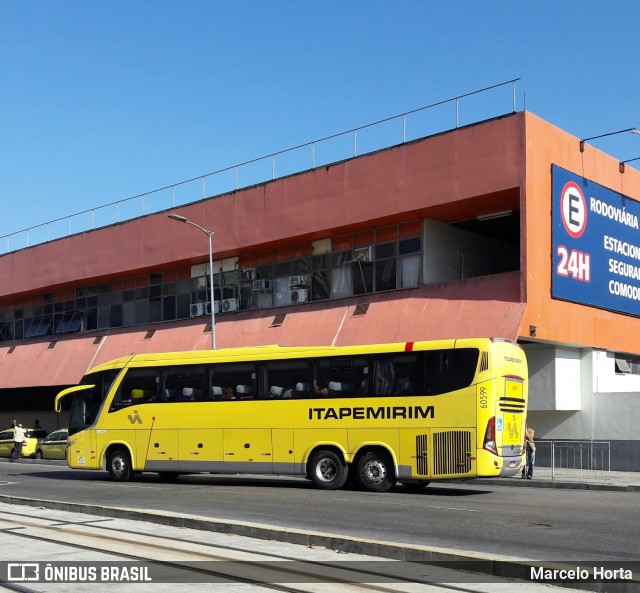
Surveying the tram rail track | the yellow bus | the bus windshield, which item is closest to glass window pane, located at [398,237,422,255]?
the yellow bus

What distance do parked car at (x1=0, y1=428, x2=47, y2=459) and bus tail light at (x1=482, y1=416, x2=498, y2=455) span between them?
27.2 meters

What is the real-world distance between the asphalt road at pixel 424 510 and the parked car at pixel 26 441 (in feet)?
54.5

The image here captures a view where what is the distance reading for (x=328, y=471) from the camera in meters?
21.4

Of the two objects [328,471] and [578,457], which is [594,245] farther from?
[328,471]

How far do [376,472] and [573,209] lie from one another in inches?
570

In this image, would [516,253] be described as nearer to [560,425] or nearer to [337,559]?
[560,425]

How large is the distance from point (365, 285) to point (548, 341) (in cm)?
774

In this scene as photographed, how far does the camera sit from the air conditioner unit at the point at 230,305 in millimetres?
39938

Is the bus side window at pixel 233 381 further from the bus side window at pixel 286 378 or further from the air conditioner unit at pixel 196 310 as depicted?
the air conditioner unit at pixel 196 310

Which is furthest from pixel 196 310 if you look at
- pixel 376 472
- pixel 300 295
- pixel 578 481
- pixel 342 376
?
pixel 376 472

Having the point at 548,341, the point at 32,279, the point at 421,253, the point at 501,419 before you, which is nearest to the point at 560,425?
the point at 548,341

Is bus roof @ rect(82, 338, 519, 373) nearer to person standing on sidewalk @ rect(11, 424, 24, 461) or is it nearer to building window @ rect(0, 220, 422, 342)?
building window @ rect(0, 220, 422, 342)

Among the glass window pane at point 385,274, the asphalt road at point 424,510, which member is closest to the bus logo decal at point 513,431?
the asphalt road at point 424,510

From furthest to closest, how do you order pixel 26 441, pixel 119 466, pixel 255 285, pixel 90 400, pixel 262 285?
pixel 26 441 < pixel 255 285 < pixel 262 285 < pixel 90 400 < pixel 119 466
